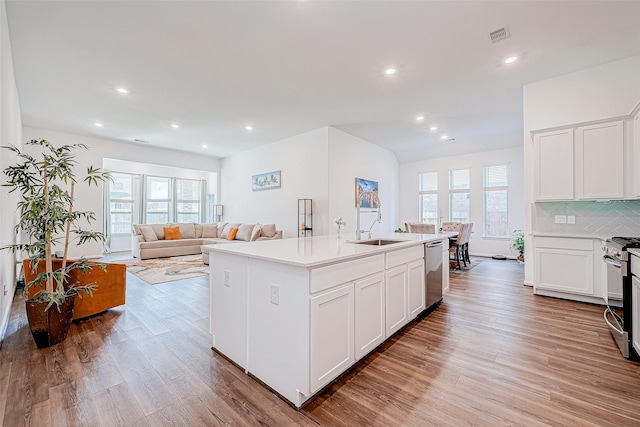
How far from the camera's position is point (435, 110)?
4969mm

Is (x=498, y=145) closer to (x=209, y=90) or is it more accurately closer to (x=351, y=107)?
(x=351, y=107)

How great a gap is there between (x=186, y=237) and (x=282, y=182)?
132 inches

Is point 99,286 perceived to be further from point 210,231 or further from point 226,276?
point 210,231

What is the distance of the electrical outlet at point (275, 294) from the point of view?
5.75 ft

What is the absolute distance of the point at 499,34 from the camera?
284 cm

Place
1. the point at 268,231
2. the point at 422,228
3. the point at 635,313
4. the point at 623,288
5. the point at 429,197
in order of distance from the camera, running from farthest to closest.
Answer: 1. the point at 429,197
2. the point at 268,231
3. the point at 422,228
4. the point at 623,288
5. the point at 635,313

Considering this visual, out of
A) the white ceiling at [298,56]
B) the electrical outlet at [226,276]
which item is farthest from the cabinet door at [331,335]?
the white ceiling at [298,56]

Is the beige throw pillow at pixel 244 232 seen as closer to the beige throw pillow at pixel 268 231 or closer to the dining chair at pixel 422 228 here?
the beige throw pillow at pixel 268 231

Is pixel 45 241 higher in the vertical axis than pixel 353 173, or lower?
lower

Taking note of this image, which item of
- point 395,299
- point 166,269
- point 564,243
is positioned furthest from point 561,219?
point 166,269

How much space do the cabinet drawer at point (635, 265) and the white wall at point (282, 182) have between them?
458 cm

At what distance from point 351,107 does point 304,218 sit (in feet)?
8.99

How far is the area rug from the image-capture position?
15.8 ft

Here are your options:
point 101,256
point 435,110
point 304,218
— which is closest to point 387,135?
point 435,110
